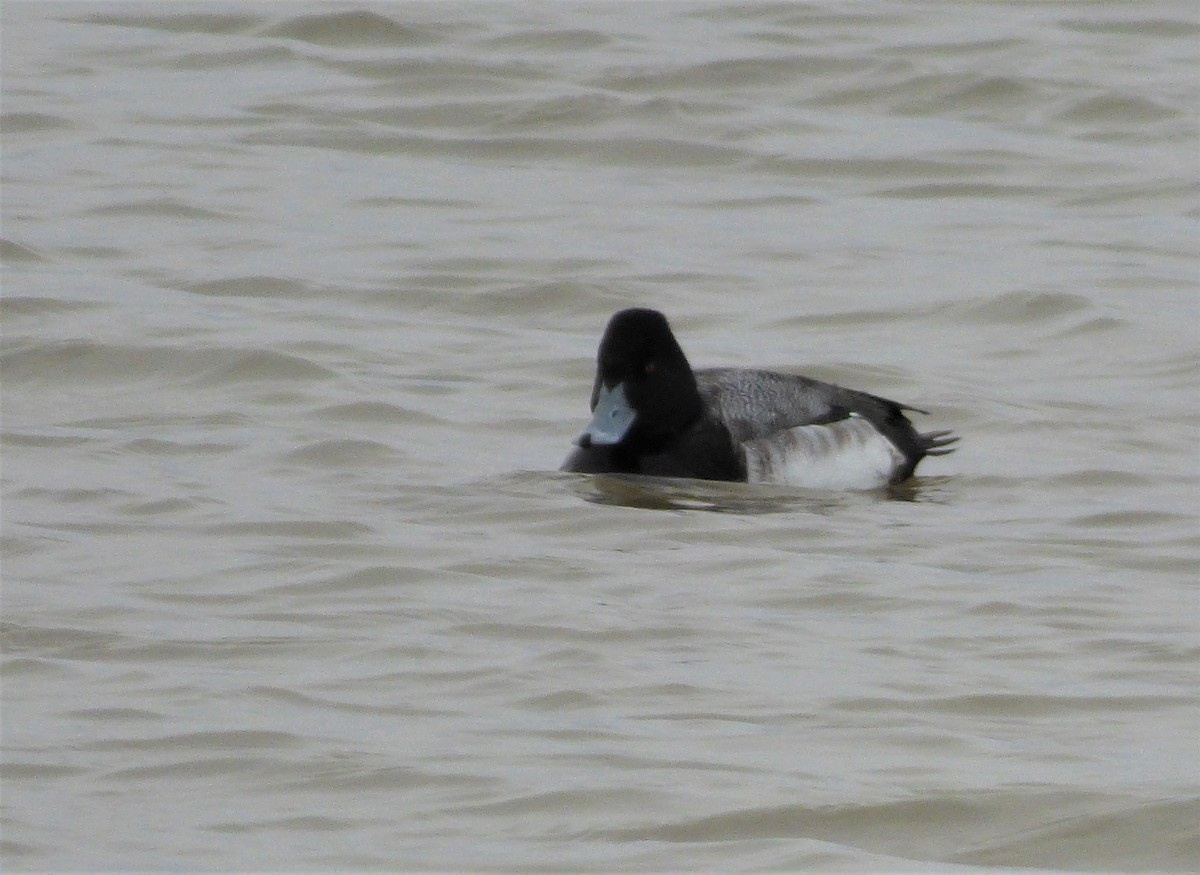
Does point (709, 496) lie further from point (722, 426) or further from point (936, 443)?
point (936, 443)

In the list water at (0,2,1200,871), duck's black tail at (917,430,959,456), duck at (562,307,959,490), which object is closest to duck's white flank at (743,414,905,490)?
duck at (562,307,959,490)

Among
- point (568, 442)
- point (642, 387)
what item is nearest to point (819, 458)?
point (642, 387)

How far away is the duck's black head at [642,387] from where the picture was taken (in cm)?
1028

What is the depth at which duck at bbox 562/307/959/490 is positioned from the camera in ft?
33.8

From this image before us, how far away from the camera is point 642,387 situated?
10.3 meters

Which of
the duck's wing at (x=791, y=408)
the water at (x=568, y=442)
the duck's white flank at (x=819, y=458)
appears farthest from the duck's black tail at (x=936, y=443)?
the duck's white flank at (x=819, y=458)

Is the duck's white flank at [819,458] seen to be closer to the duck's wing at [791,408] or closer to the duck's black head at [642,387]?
the duck's wing at [791,408]

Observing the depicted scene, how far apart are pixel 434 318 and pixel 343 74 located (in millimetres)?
6434

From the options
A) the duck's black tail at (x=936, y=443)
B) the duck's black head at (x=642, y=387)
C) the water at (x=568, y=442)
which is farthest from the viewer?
the duck's black tail at (x=936, y=443)

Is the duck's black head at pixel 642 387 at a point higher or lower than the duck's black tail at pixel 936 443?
higher

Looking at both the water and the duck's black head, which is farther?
the duck's black head

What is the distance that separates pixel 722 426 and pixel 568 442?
3.03ft

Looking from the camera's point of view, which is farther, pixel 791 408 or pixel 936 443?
pixel 936 443

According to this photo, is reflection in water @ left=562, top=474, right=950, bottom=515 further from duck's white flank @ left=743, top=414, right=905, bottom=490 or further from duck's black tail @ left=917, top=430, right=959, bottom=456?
duck's black tail @ left=917, top=430, right=959, bottom=456
